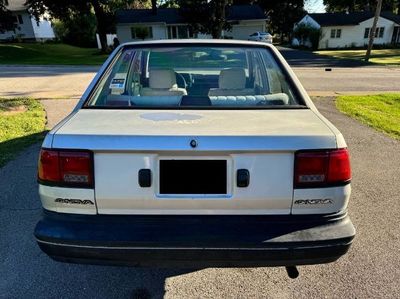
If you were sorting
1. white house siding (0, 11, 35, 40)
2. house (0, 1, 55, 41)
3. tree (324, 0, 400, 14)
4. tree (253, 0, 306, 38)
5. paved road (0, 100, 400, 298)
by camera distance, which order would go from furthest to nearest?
tree (253, 0, 306, 38), tree (324, 0, 400, 14), white house siding (0, 11, 35, 40), house (0, 1, 55, 41), paved road (0, 100, 400, 298)

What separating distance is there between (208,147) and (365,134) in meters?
5.44

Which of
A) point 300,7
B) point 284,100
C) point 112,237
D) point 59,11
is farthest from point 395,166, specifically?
point 300,7

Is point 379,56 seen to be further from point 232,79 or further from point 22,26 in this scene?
point 22,26

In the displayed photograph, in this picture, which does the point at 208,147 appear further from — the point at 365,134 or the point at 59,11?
the point at 59,11

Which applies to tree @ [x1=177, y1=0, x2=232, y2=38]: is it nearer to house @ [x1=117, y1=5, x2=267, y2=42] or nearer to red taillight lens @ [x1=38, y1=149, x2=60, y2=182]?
house @ [x1=117, y1=5, x2=267, y2=42]

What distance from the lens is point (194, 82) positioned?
421cm

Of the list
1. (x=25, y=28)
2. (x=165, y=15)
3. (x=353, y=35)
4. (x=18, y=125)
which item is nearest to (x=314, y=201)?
(x=18, y=125)

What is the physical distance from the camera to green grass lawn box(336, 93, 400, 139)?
22.8ft

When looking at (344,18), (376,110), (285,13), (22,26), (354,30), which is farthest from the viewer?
(285,13)

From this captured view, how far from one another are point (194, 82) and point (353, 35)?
45164 millimetres

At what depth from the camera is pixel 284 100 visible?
276cm

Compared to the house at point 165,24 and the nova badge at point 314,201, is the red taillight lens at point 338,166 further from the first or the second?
the house at point 165,24

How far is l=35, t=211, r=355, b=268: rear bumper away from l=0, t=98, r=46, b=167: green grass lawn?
3470 millimetres

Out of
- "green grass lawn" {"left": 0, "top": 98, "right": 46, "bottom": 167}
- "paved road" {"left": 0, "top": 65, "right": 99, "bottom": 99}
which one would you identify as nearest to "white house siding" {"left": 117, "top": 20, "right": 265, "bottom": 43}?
"paved road" {"left": 0, "top": 65, "right": 99, "bottom": 99}
